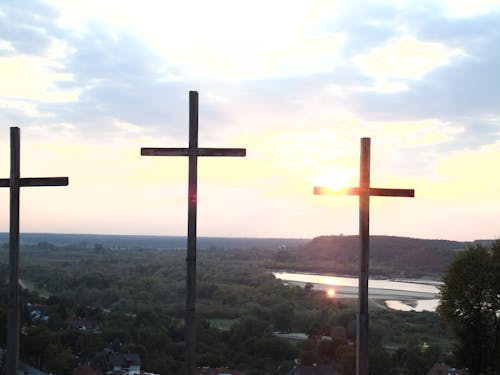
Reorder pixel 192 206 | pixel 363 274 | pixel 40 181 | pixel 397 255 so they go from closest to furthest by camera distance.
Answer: pixel 192 206 < pixel 363 274 < pixel 40 181 < pixel 397 255

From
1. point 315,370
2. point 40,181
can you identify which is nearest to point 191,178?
point 40,181

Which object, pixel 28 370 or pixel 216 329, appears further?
pixel 216 329

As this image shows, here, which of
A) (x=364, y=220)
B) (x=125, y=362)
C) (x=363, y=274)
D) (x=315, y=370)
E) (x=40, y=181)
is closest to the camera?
(x=363, y=274)

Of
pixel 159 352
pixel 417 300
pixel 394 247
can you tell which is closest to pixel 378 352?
pixel 159 352

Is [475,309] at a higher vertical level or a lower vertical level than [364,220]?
lower

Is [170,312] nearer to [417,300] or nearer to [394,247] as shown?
[417,300]

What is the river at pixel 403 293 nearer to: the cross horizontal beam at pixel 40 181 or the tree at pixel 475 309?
the tree at pixel 475 309

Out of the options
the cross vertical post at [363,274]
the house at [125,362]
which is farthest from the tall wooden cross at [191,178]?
the house at [125,362]

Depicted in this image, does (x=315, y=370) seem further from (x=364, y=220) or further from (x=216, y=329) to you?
(x=364, y=220)
